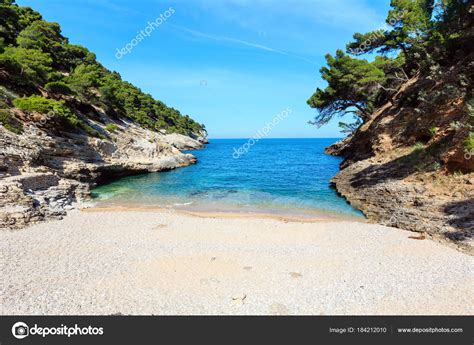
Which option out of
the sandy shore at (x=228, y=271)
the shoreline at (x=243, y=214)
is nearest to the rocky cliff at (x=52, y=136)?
the shoreline at (x=243, y=214)

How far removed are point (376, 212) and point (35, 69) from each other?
123 ft

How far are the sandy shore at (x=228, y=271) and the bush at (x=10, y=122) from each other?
11658 mm

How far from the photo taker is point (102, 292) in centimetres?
757

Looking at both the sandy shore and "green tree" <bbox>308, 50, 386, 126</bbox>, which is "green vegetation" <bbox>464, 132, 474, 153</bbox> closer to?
the sandy shore

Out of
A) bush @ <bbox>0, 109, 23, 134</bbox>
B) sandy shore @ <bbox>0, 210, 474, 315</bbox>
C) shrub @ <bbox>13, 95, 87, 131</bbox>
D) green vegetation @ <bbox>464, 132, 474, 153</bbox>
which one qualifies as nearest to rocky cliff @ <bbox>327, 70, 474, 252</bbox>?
green vegetation @ <bbox>464, 132, 474, 153</bbox>

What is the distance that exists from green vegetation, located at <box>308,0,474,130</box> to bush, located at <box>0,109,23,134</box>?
31.6 meters

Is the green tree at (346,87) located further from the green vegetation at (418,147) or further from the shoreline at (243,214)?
the shoreline at (243,214)

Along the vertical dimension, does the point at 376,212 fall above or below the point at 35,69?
below

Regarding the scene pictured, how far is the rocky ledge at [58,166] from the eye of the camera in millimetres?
13875

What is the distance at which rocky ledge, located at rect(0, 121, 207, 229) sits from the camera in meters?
13.9
